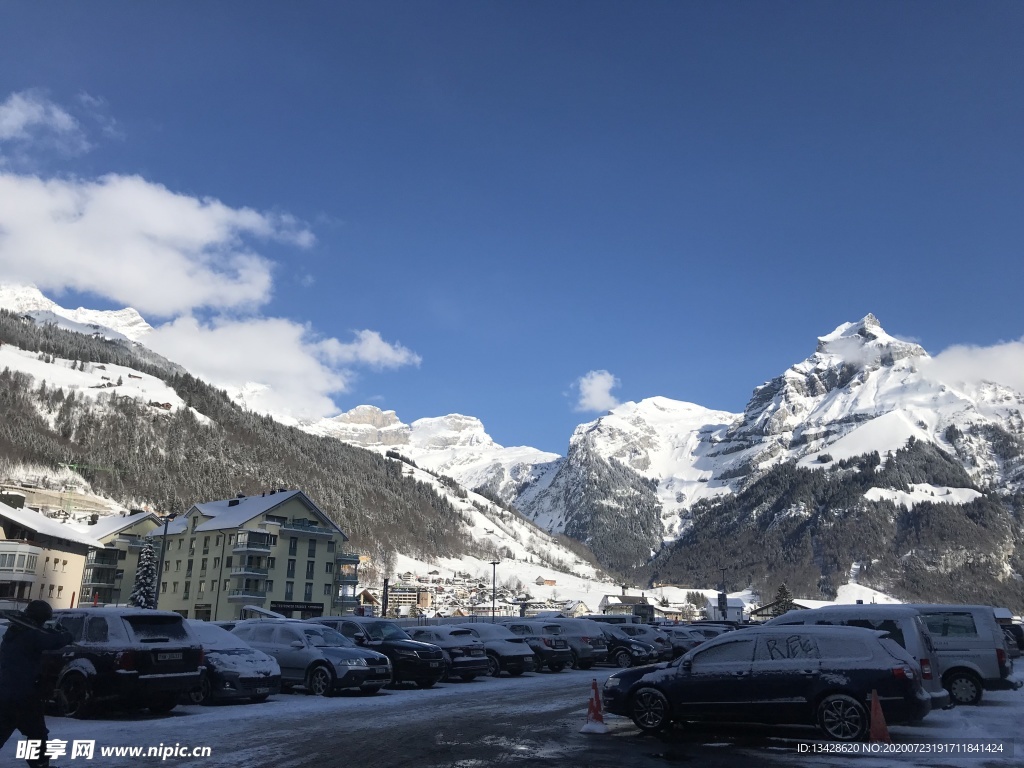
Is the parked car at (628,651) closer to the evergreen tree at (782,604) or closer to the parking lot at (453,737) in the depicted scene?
the parking lot at (453,737)

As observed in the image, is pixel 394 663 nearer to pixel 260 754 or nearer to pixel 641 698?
pixel 641 698

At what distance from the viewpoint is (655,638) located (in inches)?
1489

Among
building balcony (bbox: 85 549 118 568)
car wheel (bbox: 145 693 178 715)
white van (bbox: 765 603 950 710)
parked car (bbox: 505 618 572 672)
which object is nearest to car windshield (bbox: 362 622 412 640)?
parked car (bbox: 505 618 572 672)

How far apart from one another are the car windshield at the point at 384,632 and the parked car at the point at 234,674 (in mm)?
5979

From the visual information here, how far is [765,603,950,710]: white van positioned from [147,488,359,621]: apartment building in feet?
213

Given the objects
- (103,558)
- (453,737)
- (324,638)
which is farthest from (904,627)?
(103,558)

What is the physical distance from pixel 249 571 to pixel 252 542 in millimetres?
2602

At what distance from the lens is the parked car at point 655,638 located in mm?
36844

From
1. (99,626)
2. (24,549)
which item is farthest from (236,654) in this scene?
(24,549)

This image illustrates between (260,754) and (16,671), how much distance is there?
3777 millimetres

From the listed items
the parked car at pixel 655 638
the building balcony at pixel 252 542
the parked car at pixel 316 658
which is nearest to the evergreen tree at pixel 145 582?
the building balcony at pixel 252 542

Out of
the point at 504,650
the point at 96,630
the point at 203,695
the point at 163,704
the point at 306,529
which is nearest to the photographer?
the point at 96,630

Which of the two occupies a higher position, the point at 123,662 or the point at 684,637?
the point at 123,662

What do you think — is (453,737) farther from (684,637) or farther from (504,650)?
(684,637)
